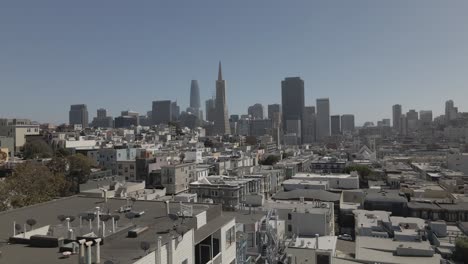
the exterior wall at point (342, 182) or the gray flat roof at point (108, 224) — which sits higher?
the gray flat roof at point (108, 224)

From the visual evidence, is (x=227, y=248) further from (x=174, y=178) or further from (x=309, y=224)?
(x=174, y=178)

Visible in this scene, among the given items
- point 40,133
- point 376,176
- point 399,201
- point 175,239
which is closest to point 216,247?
point 175,239

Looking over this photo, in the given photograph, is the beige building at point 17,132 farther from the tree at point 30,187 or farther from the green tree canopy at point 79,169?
the tree at point 30,187

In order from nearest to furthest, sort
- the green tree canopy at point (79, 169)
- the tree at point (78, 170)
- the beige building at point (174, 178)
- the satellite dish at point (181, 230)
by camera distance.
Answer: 1. the satellite dish at point (181, 230)
2. the tree at point (78, 170)
3. the green tree canopy at point (79, 169)
4. the beige building at point (174, 178)

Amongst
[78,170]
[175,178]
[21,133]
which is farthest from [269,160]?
[21,133]

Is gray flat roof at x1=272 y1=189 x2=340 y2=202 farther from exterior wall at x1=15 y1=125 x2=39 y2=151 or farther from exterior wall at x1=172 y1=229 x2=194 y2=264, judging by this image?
exterior wall at x1=15 y1=125 x2=39 y2=151

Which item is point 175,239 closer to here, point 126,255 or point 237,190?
point 126,255

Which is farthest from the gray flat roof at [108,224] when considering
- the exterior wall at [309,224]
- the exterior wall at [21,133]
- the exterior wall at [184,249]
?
the exterior wall at [21,133]

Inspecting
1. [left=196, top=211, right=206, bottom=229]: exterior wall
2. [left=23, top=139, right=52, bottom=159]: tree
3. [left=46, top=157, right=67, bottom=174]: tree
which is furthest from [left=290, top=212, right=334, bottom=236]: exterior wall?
[left=23, top=139, right=52, bottom=159]: tree
